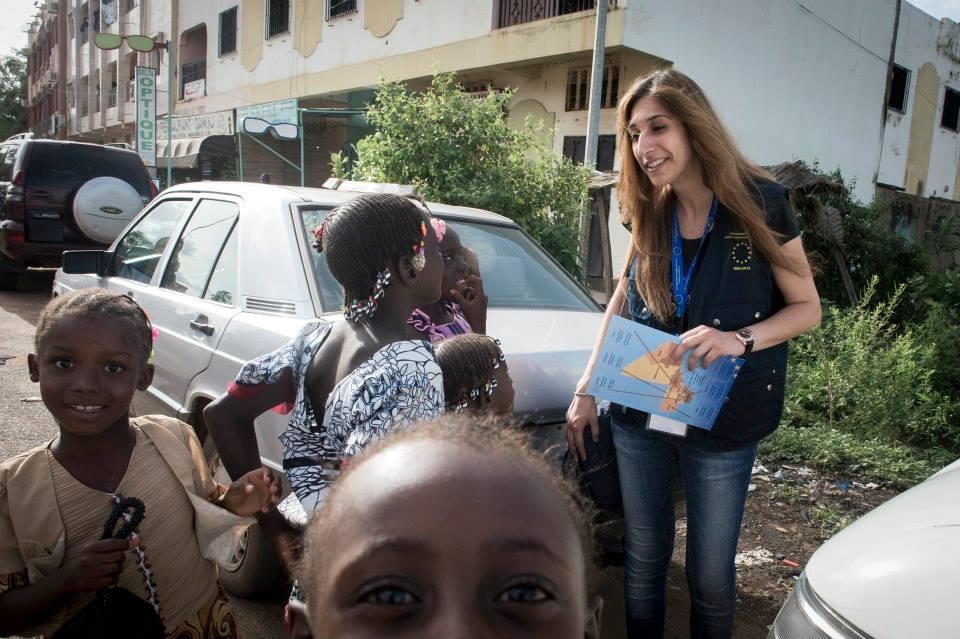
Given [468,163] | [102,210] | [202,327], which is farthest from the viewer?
[102,210]

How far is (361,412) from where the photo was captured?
144 cm

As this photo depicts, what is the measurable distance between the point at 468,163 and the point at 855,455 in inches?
149

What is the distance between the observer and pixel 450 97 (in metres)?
6.36

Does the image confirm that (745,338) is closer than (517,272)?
Yes

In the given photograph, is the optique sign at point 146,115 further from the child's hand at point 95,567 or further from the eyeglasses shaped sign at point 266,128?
the child's hand at point 95,567

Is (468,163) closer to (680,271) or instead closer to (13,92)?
(680,271)

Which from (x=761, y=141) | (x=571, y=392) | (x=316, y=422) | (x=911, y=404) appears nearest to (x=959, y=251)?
(x=761, y=141)

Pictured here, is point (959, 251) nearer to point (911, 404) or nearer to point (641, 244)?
point (911, 404)

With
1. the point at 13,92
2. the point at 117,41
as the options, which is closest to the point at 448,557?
the point at 117,41

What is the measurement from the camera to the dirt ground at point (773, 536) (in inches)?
125

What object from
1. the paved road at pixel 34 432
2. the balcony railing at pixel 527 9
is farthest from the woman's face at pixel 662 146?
the balcony railing at pixel 527 9

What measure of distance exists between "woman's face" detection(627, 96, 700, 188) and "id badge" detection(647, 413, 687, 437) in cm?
70

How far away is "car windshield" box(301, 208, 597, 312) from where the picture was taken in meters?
3.45

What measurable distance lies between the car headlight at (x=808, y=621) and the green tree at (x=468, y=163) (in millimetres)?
4509
